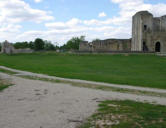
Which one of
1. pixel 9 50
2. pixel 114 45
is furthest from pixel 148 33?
pixel 9 50

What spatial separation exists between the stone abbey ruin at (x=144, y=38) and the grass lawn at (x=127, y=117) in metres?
45.2

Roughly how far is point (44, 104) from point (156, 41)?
4840cm

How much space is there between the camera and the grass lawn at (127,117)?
556 centimetres

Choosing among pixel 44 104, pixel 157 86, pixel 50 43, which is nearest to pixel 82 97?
pixel 44 104

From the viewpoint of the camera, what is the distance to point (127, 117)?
6.21 meters

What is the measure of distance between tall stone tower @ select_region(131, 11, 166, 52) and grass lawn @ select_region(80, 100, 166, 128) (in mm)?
47402

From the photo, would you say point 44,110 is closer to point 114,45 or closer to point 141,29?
point 141,29

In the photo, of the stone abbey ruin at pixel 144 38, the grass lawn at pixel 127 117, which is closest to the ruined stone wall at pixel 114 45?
the stone abbey ruin at pixel 144 38

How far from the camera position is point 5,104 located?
821 cm

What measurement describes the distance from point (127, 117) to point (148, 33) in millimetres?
49788

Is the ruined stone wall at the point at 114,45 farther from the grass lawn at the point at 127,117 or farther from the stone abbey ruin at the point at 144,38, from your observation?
the grass lawn at the point at 127,117

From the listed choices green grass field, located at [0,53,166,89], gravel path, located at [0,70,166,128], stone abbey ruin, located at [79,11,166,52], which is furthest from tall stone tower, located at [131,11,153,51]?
gravel path, located at [0,70,166,128]

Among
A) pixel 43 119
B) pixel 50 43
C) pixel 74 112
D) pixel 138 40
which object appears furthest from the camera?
pixel 50 43

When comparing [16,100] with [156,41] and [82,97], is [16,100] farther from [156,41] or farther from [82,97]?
[156,41]
